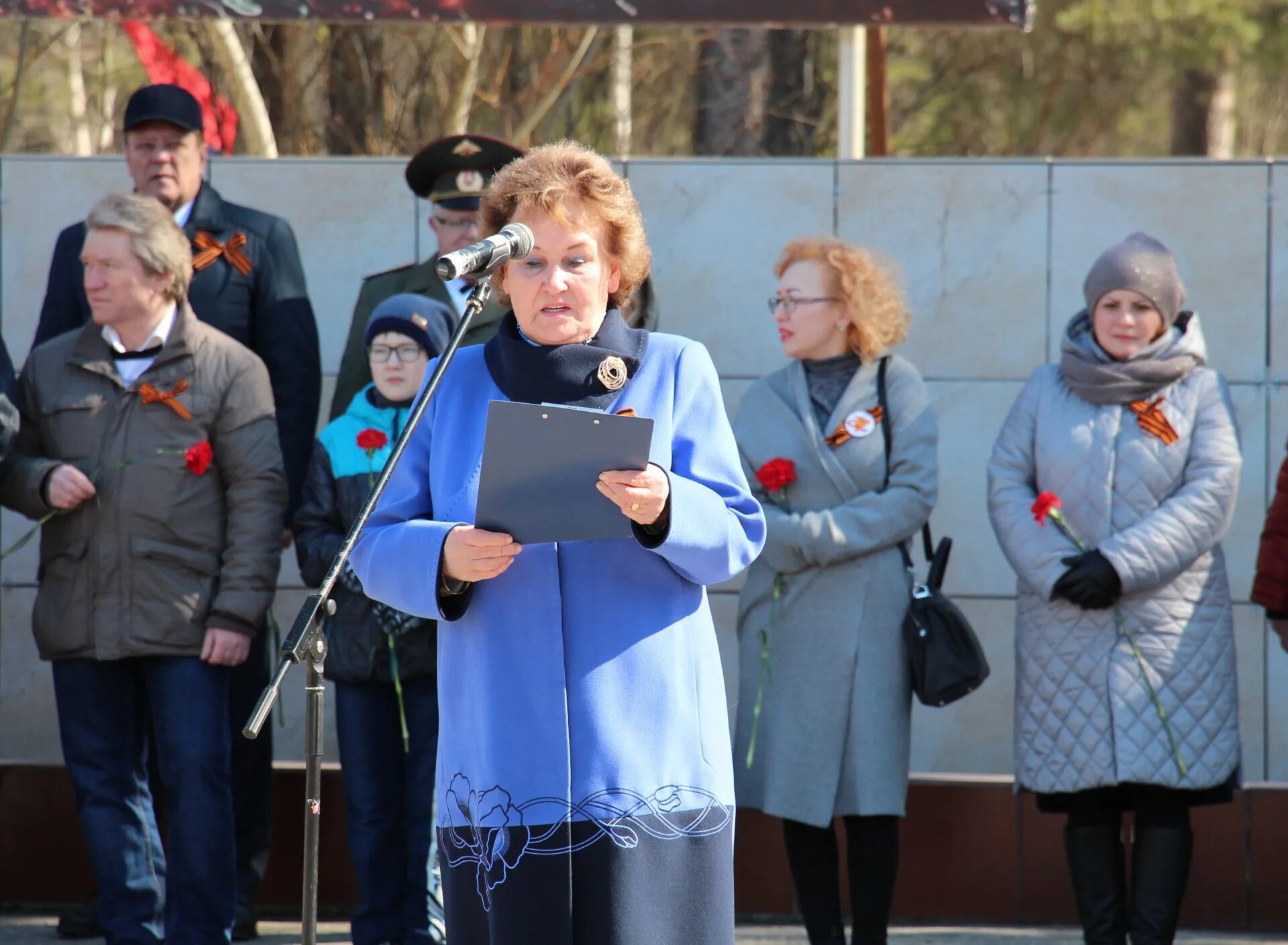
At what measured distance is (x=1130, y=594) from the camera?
193 inches

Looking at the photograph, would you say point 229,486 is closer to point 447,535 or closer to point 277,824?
point 277,824

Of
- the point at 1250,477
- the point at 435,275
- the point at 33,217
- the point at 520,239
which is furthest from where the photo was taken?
the point at 33,217

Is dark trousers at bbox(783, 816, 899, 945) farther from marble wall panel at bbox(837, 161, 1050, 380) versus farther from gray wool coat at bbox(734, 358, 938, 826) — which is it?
marble wall panel at bbox(837, 161, 1050, 380)

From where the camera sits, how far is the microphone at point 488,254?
2809 mm

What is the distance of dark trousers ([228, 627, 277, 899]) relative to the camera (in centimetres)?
541

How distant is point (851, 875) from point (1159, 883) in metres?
0.83

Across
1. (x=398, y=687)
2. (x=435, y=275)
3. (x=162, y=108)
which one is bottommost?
(x=398, y=687)

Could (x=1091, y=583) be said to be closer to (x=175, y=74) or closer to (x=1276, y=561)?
(x=1276, y=561)

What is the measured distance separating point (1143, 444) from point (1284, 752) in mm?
1747

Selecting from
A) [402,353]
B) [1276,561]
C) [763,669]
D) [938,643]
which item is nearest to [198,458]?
[402,353]

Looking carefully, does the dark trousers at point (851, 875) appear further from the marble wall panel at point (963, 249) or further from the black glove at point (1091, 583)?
the marble wall panel at point (963, 249)

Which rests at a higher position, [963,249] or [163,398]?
[963,249]

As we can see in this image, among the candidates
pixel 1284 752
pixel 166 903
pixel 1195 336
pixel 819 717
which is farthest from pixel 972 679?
pixel 166 903

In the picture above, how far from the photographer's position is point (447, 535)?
116 inches
